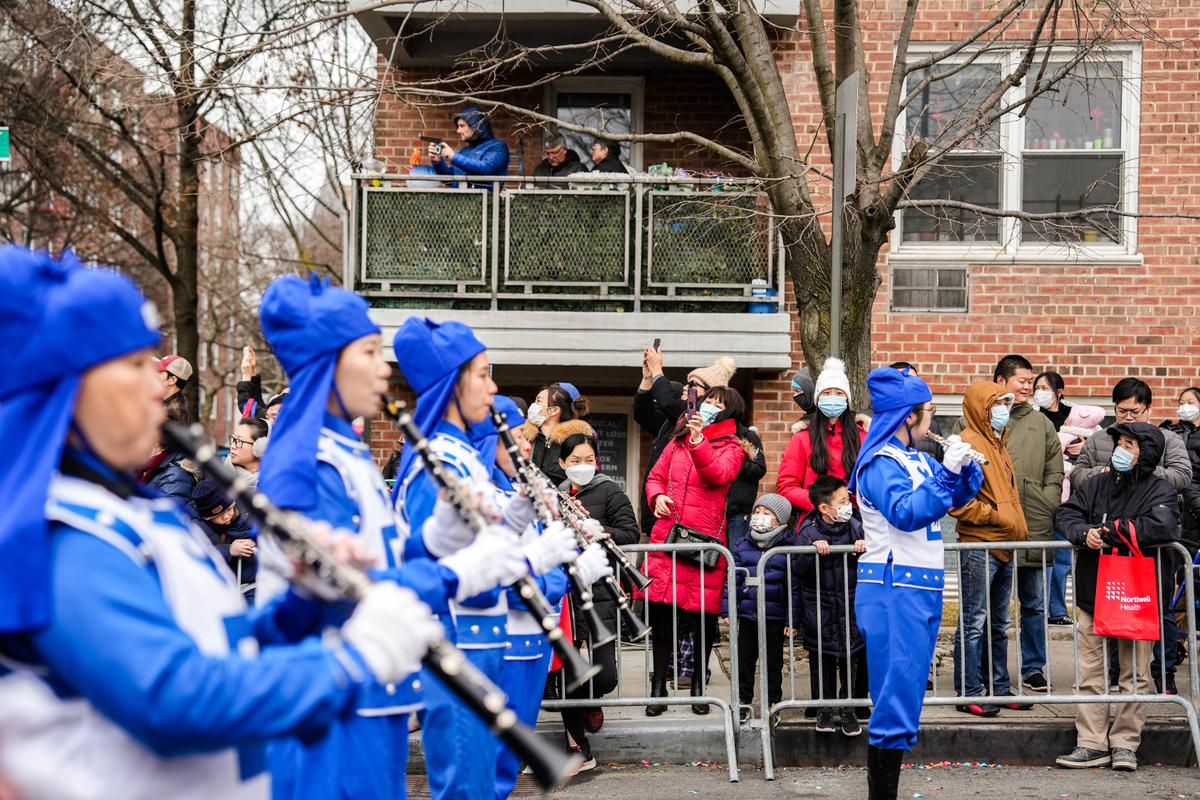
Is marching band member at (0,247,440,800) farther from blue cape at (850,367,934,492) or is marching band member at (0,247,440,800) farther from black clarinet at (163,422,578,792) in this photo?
blue cape at (850,367,934,492)

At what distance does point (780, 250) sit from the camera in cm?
1152

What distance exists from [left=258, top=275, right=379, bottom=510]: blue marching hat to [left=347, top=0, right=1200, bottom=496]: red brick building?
8.06 m

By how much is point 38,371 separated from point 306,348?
4.68ft

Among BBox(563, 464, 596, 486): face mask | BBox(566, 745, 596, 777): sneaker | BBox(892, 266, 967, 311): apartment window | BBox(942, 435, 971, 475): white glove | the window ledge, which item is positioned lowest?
BBox(566, 745, 596, 777): sneaker

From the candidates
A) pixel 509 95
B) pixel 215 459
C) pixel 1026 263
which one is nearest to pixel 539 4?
pixel 509 95

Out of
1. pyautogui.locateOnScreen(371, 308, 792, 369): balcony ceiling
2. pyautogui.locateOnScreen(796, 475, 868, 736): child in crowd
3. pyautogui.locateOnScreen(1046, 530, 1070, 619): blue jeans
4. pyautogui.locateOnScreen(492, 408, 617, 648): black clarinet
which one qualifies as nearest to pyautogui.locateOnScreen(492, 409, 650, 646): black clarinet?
pyautogui.locateOnScreen(492, 408, 617, 648): black clarinet

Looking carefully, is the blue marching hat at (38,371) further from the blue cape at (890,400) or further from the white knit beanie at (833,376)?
the white knit beanie at (833,376)

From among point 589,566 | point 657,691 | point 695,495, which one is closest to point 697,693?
point 657,691

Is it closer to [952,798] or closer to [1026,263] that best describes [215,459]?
[952,798]

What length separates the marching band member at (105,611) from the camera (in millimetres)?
2262

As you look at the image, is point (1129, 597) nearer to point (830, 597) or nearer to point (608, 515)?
point (830, 597)

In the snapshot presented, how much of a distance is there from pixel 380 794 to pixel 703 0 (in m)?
6.98

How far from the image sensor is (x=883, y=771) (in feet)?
20.5

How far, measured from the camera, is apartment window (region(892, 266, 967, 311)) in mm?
12664
